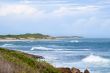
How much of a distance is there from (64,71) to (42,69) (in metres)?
3.54

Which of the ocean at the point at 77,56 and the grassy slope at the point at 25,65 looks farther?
the ocean at the point at 77,56

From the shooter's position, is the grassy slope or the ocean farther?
the ocean

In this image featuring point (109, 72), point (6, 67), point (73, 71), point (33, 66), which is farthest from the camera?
point (109, 72)

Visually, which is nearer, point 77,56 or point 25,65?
point 25,65

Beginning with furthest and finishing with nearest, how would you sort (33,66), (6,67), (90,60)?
1. (90,60)
2. (33,66)
3. (6,67)

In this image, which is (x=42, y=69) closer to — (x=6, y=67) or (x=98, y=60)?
(x=6, y=67)

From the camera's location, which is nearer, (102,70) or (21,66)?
(21,66)

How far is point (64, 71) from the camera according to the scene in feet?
67.3

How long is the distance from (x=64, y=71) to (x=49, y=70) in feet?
10.6

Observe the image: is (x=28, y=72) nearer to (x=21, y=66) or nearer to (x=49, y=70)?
(x=21, y=66)

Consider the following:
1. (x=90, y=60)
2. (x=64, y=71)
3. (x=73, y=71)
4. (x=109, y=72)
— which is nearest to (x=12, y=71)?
(x=64, y=71)

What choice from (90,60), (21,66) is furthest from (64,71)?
(90,60)

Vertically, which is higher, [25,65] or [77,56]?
[77,56]

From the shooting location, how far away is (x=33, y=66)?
55.9ft
